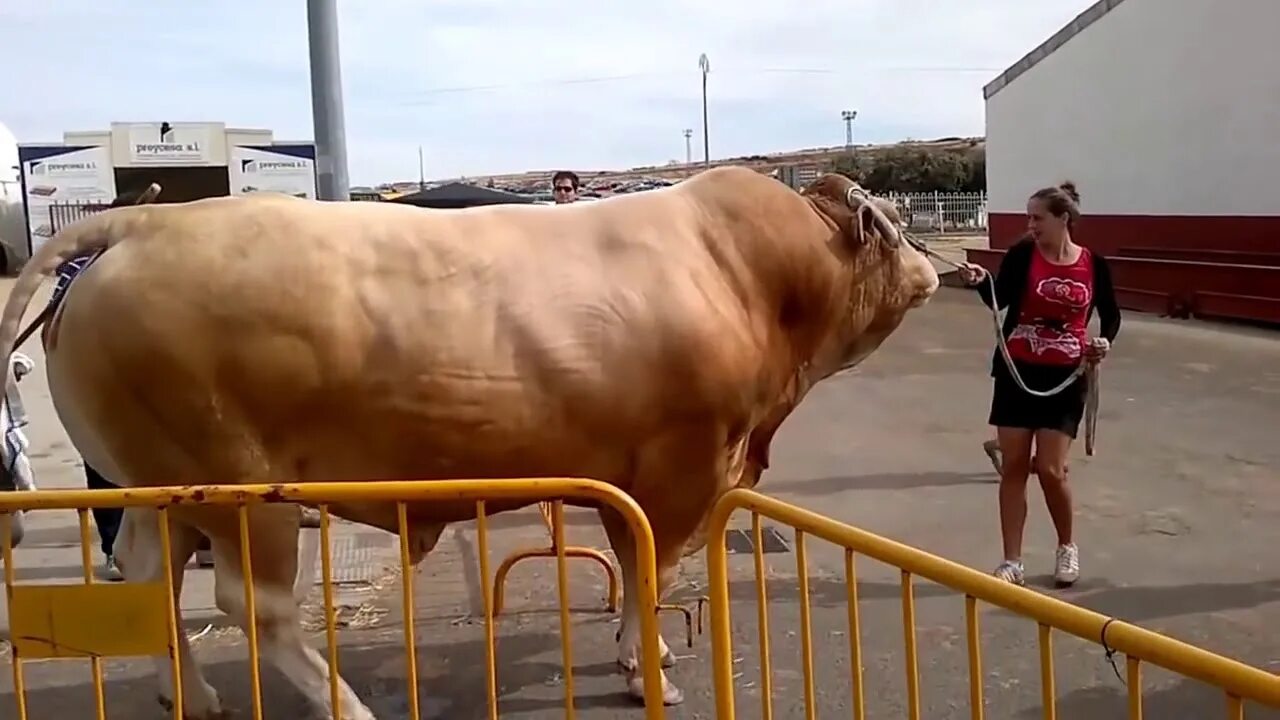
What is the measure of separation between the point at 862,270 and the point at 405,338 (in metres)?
1.92

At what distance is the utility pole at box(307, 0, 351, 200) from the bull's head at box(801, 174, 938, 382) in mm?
3058

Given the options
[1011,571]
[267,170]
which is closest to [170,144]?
[267,170]

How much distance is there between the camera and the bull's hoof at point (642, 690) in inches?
175

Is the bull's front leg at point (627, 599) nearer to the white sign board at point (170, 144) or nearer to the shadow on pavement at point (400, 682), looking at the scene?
the shadow on pavement at point (400, 682)

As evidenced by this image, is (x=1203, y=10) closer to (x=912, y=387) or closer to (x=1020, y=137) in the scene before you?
(x=1020, y=137)

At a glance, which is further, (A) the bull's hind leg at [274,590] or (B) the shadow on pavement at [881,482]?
(B) the shadow on pavement at [881,482]

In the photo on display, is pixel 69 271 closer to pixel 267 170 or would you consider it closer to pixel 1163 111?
pixel 267 170

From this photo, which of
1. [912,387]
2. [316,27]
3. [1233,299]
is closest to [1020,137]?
[1233,299]

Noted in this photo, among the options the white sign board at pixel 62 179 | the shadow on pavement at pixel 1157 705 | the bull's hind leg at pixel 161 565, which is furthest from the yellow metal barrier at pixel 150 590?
the white sign board at pixel 62 179

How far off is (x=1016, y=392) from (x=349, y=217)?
304cm

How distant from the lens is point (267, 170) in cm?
2322

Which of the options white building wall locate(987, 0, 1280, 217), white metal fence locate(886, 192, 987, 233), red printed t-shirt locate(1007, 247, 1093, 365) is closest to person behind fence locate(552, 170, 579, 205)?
red printed t-shirt locate(1007, 247, 1093, 365)

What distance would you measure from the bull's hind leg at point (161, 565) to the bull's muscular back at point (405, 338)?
53cm

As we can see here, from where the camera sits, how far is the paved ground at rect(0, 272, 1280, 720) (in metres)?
4.52
